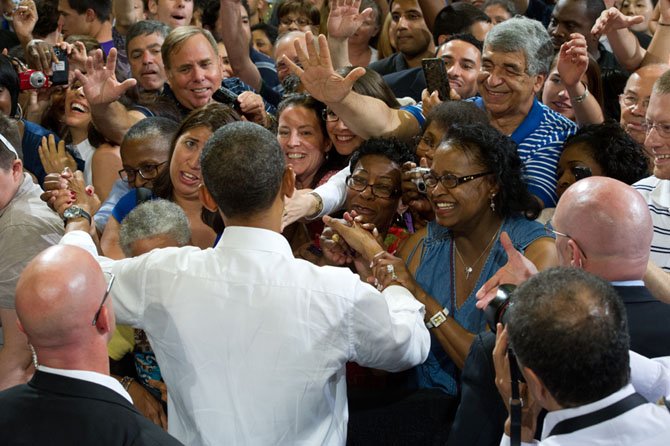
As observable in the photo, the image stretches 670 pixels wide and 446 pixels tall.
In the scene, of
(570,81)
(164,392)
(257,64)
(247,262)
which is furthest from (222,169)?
(257,64)

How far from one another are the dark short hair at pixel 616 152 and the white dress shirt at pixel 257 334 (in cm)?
151

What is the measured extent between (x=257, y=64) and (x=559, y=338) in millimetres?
4362

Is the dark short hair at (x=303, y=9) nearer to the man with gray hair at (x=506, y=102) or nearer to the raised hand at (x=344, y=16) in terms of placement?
the raised hand at (x=344, y=16)

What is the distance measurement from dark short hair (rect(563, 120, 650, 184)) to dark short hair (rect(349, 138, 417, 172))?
26.8 inches

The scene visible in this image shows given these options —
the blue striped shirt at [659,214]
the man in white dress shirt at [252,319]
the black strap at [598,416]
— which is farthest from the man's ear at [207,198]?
the blue striped shirt at [659,214]

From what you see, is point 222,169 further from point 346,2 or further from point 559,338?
point 346,2

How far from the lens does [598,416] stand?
198 cm

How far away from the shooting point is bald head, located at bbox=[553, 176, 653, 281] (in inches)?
98.8

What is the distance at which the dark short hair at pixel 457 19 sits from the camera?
5.59 meters

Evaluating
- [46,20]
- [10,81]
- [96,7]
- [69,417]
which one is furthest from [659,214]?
[46,20]

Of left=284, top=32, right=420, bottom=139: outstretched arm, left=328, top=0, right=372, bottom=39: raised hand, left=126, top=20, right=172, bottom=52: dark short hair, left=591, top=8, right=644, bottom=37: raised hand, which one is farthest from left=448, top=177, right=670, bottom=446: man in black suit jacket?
left=126, top=20, right=172, bottom=52: dark short hair

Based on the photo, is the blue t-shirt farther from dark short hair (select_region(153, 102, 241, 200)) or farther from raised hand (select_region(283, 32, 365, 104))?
dark short hair (select_region(153, 102, 241, 200))

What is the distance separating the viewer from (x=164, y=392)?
3.27 m

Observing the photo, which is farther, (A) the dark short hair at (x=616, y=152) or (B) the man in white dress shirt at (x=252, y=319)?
(A) the dark short hair at (x=616, y=152)
